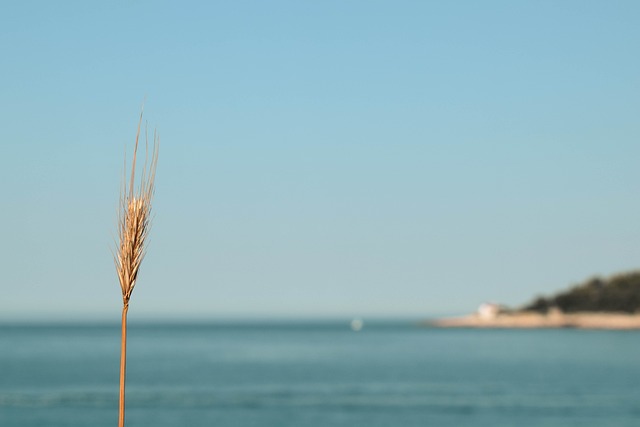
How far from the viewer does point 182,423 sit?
1847 inches

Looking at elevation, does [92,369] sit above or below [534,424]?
above

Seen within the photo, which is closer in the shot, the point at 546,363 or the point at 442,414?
the point at 442,414

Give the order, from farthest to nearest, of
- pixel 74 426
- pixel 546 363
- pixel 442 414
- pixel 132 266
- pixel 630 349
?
1. pixel 630 349
2. pixel 546 363
3. pixel 442 414
4. pixel 74 426
5. pixel 132 266

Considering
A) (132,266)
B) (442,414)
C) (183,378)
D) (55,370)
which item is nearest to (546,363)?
(183,378)

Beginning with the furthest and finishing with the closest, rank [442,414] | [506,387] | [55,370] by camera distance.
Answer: [55,370], [506,387], [442,414]

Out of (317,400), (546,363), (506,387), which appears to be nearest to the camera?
(317,400)

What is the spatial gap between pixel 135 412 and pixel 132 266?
1935 inches

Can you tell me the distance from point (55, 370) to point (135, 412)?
40120mm

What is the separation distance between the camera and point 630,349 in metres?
132

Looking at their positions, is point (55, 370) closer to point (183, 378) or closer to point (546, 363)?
point (183, 378)

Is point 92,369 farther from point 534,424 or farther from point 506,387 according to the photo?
point 534,424

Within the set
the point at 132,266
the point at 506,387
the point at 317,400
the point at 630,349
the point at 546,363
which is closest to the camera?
the point at 132,266

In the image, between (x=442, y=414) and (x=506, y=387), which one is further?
(x=506, y=387)

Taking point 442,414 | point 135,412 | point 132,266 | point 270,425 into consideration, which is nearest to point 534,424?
point 442,414
